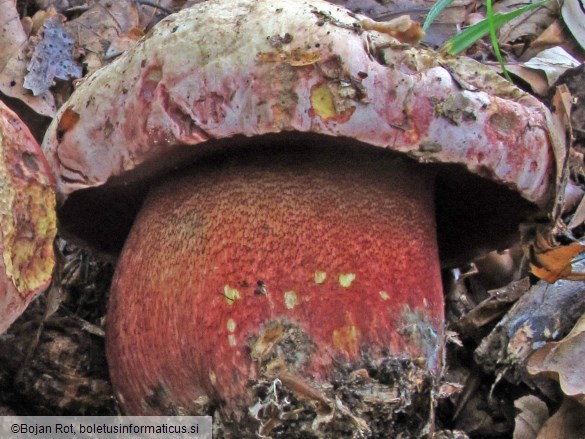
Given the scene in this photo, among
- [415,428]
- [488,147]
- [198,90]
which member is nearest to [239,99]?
[198,90]

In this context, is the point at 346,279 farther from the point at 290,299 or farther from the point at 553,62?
the point at 553,62

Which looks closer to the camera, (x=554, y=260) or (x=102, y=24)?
(x=554, y=260)

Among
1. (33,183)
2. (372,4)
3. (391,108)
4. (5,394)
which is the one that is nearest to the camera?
(391,108)

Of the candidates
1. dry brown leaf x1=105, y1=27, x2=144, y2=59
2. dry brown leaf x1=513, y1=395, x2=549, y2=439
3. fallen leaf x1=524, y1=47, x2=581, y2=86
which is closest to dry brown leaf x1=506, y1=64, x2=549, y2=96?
fallen leaf x1=524, y1=47, x2=581, y2=86

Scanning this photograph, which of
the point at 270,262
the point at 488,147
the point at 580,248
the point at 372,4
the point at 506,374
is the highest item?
the point at 488,147

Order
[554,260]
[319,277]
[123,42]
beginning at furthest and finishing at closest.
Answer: [123,42] < [554,260] < [319,277]

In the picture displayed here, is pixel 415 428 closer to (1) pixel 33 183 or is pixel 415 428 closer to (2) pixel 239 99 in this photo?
(2) pixel 239 99

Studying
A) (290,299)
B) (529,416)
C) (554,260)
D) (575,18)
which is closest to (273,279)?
(290,299)
